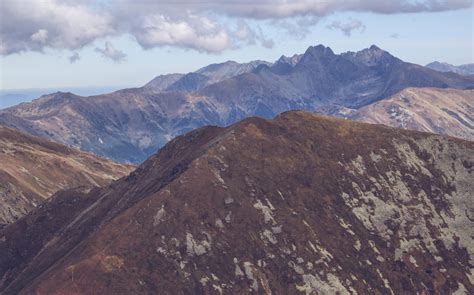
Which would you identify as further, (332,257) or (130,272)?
(332,257)

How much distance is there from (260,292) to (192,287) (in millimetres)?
20119

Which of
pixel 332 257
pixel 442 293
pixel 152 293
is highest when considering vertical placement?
pixel 152 293

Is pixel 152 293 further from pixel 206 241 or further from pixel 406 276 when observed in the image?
pixel 406 276

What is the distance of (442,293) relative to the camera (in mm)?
195750

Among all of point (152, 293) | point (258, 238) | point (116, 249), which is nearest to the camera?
point (152, 293)

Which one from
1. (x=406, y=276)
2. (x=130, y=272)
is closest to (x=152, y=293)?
(x=130, y=272)

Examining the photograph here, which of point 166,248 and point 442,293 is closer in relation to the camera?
point 166,248

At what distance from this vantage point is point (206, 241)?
7382 inches

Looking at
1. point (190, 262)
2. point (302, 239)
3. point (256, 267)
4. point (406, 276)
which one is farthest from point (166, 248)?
point (406, 276)

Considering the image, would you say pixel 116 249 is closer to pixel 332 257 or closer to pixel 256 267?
pixel 256 267

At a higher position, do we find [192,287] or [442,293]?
[192,287]

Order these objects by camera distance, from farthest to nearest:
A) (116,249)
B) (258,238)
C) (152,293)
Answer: (258,238), (116,249), (152,293)

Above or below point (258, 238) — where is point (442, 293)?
below

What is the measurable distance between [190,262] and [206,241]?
401 inches
